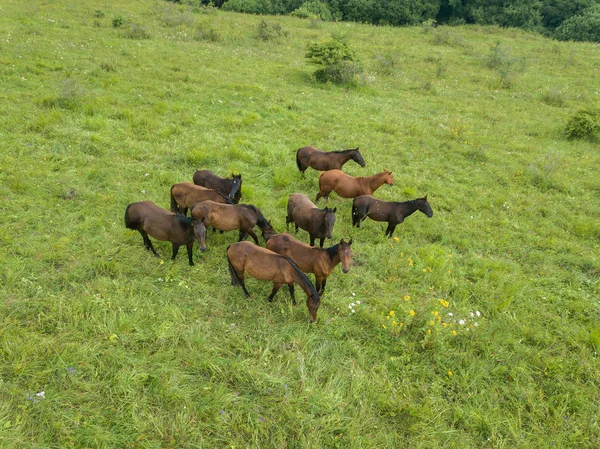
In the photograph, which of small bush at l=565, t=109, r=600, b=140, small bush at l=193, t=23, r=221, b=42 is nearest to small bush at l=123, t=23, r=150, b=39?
small bush at l=193, t=23, r=221, b=42

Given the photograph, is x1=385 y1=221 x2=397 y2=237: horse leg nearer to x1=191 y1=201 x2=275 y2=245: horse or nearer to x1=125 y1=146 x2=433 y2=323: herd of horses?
x1=125 y1=146 x2=433 y2=323: herd of horses

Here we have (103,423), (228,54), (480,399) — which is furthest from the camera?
(228,54)

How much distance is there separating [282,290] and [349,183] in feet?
11.7

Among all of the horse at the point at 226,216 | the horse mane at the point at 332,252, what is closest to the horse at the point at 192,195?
the horse at the point at 226,216

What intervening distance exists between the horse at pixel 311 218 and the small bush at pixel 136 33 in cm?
1743

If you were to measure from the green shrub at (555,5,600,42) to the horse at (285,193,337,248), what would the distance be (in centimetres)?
3811

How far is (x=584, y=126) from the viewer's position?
45.4ft

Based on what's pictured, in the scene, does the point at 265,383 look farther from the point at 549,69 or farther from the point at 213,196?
the point at 549,69

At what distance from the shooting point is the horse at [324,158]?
32.0 ft

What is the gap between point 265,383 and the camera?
4738 millimetres

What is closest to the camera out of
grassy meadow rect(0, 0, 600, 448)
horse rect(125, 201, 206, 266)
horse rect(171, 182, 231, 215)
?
grassy meadow rect(0, 0, 600, 448)

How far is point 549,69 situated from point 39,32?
2868 cm

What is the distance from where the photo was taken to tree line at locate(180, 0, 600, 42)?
126ft

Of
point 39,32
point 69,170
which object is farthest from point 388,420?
point 39,32
